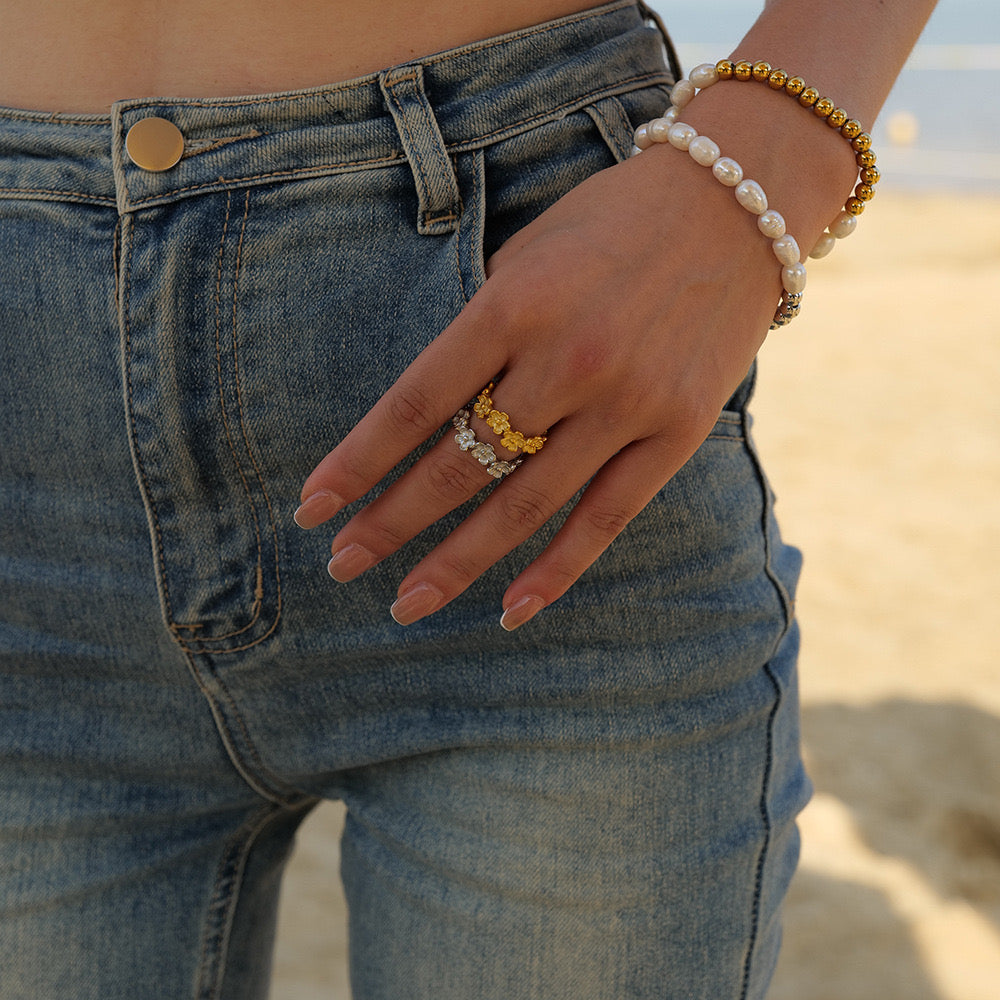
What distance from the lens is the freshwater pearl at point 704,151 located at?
0.67 meters

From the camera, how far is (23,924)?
874 mm

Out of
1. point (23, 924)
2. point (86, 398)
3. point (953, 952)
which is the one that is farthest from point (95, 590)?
point (953, 952)

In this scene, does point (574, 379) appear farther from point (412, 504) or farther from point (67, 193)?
point (67, 193)

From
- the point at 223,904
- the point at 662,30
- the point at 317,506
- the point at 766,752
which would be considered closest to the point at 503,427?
the point at 317,506

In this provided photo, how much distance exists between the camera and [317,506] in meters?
0.66

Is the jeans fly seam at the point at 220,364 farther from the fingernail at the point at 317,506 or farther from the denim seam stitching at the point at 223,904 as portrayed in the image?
the denim seam stitching at the point at 223,904

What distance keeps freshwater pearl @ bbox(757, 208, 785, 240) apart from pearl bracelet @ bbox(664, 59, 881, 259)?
6 cm

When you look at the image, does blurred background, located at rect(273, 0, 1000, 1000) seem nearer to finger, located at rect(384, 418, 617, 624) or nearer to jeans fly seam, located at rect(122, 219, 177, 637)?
jeans fly seam, located at rect(122, 219, 177, 637)

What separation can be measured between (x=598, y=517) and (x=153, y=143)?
0.40 meters

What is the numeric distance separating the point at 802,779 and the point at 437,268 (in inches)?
20.2

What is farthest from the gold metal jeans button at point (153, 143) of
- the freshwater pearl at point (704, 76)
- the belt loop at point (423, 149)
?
the freshwater pearl at point (704, 76)

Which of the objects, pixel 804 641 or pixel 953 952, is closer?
pixel 953 952

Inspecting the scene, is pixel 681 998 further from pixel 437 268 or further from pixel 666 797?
pixel 437 268

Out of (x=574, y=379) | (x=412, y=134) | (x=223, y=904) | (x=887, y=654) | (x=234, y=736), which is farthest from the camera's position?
(x=887, y=654)
